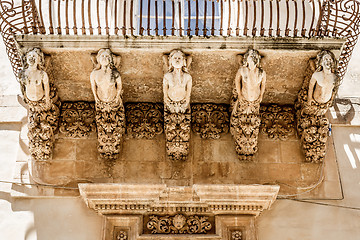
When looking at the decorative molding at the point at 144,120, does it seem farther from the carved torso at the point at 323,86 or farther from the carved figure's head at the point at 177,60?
the carved torso at the point at 323,86

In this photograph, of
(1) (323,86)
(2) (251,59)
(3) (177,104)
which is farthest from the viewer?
(3) (177,104)

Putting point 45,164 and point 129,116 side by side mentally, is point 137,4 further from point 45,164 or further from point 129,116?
point 45,164

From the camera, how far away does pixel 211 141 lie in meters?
7.06

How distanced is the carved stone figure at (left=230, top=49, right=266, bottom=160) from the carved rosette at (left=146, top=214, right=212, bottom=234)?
1029mm

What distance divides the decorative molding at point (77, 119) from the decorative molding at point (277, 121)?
235 centimetres

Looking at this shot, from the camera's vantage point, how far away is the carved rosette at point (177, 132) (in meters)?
6.71

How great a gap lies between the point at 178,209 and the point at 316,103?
225cm

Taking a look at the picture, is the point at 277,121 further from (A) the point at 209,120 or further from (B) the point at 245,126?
(A) the point at 209,120

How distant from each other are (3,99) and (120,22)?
6.97ft

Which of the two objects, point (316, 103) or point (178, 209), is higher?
point (316, 103)

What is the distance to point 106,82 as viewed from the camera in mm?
6406

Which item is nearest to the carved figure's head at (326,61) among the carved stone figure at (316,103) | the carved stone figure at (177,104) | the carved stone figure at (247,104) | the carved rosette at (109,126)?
the carved stone figure at (316,103)

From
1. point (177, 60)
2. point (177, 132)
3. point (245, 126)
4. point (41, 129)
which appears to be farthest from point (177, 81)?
point (41, 129)

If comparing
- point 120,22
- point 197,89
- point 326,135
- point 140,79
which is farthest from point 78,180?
point 326,135
